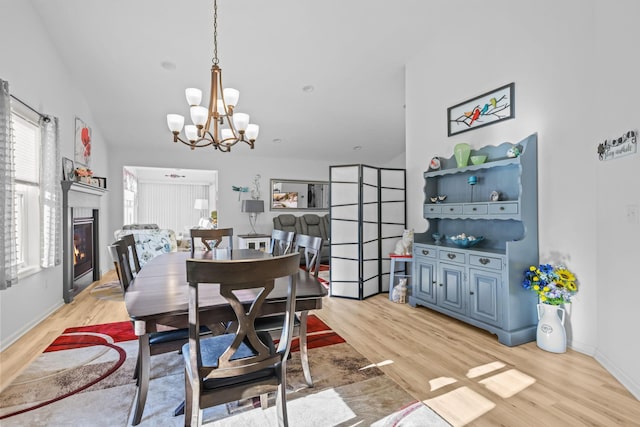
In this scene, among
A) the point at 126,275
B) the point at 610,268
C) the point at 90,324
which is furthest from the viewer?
the point at 90,324

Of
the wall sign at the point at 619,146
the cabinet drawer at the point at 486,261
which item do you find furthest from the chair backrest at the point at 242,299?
the wall sign at the point at 619,146

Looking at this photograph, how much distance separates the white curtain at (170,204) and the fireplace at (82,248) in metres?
4.43

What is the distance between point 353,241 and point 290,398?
255 centimetres

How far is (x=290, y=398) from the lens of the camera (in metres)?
1.92

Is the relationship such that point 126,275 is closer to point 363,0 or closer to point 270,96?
point 363,0

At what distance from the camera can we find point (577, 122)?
2.56m

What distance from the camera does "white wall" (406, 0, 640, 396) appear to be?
6.92 ft

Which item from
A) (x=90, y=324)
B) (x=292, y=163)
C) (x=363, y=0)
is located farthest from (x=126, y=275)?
(x=292, y=163)

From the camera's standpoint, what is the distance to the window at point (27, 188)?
315 cm

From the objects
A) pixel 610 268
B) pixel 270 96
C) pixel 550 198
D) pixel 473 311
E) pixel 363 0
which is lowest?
pixel 473 311

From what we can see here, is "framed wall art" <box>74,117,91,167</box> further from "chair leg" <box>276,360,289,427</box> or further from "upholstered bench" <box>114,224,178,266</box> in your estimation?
"chair leg" <box>276,360,289,427</box>

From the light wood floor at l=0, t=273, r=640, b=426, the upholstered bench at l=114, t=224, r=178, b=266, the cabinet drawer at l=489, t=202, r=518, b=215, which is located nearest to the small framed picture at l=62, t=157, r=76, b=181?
the upholstered bench at l=114, t=224, r=178, b=266

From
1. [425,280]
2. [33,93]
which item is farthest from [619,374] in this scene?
[33,93]

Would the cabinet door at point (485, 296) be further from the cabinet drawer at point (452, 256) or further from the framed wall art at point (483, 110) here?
the framed wall art at point (483, 110)
